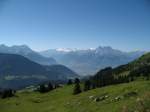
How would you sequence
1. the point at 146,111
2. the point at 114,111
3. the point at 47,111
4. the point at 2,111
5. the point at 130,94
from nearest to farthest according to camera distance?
1. the point at 146,111
2. the point at 114,111
3. the point at 130,94
4. the point at 47,111
5. the point at 2,111

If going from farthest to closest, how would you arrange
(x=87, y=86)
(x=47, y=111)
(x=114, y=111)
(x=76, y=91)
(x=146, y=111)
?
(x=87, y=86), (x=76, y=91), (x=47, y=111), (x=114, y=111), (x=146, y=111)

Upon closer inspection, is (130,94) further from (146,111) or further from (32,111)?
(32,111)

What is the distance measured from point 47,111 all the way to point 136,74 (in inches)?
3774

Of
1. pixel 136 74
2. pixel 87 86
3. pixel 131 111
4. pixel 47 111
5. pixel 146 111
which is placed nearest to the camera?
pixel 146 111

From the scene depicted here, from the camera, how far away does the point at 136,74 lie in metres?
138

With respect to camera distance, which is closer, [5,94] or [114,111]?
[114,111]

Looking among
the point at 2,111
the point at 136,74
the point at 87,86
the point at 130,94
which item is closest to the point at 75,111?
the point at 130,94

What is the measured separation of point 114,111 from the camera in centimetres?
2930

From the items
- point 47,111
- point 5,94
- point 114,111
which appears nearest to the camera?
point 114,111

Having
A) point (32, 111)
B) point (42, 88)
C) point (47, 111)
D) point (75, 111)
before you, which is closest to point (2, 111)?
point (32, 111)

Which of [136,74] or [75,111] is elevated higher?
[136,74]

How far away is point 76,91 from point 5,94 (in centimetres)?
4024

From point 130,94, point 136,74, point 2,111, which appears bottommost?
point 2,111

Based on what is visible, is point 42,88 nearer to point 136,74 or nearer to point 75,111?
point 136,74
